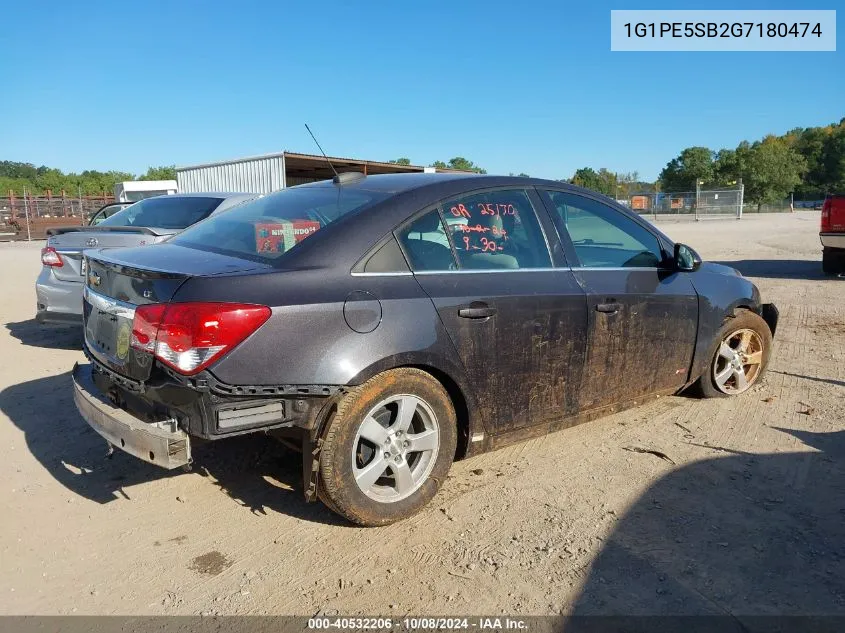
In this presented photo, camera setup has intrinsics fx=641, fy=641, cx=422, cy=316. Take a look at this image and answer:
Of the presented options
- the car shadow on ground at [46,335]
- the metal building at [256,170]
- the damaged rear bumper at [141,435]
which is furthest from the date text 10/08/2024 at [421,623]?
the metal building at [256,170]

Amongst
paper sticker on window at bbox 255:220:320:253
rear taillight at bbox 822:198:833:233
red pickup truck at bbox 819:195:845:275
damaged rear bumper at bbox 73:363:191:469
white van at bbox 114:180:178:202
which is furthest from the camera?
white van at bbox 114:180:178:202

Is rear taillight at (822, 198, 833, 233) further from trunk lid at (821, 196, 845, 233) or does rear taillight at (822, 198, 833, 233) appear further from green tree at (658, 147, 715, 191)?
green tree at (658, 147, 715, 191)

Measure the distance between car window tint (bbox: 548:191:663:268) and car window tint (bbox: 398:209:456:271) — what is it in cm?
83

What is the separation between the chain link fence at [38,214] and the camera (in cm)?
3089

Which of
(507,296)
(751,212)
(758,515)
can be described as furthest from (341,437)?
(751,212)

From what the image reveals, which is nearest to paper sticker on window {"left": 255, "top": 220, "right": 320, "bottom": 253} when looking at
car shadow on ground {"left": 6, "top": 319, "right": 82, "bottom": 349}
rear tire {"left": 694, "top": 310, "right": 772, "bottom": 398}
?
rear tire {"left": 694, "top": 310, "right": 772, "bottom": 398}

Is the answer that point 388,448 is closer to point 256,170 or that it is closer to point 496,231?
point 496,231

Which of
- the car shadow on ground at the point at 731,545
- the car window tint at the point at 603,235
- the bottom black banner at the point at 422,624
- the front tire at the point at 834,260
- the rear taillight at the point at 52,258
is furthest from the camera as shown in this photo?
the front tire at the point at 834,260

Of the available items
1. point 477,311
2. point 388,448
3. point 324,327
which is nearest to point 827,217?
point 477,311

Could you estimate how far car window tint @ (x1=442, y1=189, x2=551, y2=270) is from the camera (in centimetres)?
338

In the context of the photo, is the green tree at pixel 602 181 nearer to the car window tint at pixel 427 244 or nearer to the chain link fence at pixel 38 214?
the chain link fence at pixel 38 214

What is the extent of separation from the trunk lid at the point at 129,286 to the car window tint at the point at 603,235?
6.28 ft

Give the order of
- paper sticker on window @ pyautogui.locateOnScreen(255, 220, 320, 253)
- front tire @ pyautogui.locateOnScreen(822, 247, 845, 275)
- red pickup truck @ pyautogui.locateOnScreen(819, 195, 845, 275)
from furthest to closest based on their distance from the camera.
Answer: front tire @ pyautogui.locateOnScreen(822, 247, 845, 275), red pickup truck @ pyautogui.locateOnScreen(819, 195, 845, 275), paper sticker on window @ pyautogui.locateOnScreen(255, 220, 320, 253)

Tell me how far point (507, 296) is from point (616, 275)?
949mm
